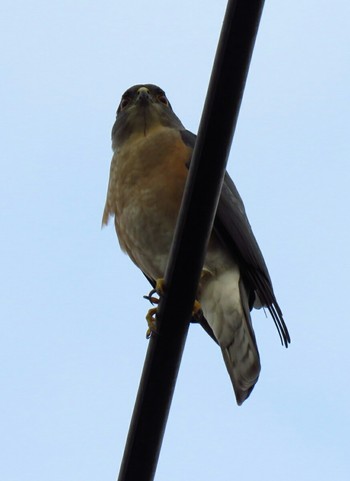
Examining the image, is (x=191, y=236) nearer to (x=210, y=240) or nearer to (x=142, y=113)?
(x=210, y=240)

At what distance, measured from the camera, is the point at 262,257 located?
4723 millimetres

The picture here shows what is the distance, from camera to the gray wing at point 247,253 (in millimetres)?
4363

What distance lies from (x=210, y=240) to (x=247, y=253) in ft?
0.68

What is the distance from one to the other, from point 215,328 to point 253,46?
90.8 inches

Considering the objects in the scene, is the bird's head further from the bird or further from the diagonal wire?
the diagonal wire

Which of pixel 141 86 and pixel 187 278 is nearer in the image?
pixel 187 278

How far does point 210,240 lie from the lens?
462 centimetres

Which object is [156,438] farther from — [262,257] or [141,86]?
[141,86]

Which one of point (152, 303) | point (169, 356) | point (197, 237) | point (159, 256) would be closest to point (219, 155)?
point (197, 237)

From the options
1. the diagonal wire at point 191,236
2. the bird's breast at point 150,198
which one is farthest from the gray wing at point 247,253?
the diagonal wire at point 191,236

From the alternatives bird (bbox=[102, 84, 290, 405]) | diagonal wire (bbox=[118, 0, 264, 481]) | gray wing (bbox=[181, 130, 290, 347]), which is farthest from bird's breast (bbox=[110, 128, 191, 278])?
diagonal wire (bbox=[118, 0, 264, 481])

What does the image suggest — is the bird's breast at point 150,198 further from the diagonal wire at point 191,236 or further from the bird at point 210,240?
the diagonal wire at point 191,236

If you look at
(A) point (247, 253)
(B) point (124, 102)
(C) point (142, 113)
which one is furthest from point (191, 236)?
(B) point (124, 102)

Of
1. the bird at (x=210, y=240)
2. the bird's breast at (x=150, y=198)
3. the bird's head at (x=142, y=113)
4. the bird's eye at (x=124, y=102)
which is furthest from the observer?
the bird's eye at (x=124, y=102)
